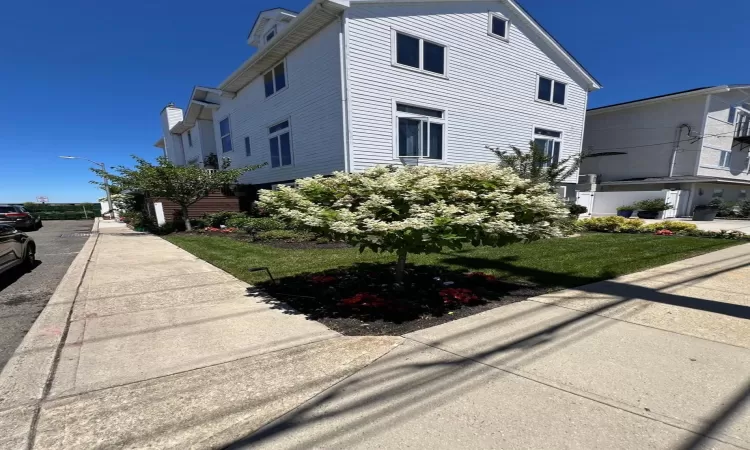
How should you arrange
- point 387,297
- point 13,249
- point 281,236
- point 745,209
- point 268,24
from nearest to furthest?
1. point 387,297
2. point 13,249
3. point 281,236
4. point 268,24
5. point 745,209

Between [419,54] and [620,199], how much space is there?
1780 centimetres

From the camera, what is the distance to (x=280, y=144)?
14.4m

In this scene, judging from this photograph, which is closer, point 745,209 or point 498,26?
point 498,26

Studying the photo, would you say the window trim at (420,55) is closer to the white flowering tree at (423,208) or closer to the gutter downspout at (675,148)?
the white flowering tree at (423,208)

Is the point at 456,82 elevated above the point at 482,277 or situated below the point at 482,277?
above

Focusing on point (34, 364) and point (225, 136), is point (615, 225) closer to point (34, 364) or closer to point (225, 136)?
point (34, 364)

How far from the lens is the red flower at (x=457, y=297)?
4.45 m

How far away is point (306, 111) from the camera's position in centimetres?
1243

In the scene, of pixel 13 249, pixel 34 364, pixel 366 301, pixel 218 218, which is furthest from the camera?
pixel 218 218

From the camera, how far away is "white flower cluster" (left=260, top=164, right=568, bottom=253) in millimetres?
3539

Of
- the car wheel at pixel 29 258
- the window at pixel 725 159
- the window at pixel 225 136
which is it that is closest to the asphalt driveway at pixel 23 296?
the car wheel at pixel 29 258

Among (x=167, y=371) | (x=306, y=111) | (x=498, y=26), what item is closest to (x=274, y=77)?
(x=306, y=111)

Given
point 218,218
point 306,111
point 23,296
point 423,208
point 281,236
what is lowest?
point 23,296

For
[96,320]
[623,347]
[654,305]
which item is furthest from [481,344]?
[96,320]
